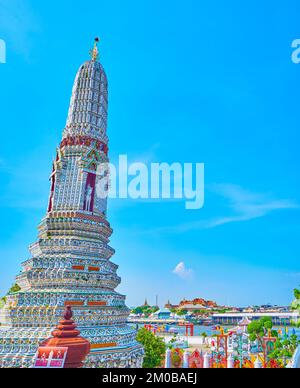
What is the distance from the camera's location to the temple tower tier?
12.6m

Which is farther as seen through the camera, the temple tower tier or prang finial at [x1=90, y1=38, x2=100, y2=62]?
prang finial at [x1=90, y1=38, x2=100, y2=62]

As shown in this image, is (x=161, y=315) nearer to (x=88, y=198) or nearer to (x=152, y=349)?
(x=152, y=349)

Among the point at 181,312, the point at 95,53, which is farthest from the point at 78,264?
the point at 181,312

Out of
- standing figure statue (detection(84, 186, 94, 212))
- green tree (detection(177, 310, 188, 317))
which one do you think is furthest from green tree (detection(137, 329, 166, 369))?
green tree (detection(177, 310, 188, 317))

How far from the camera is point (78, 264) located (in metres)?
14.4

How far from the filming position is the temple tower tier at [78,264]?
41.2 ft

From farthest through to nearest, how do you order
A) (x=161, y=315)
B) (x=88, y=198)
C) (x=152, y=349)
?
(x=161, y=315)
(x=152, y=349)
(x=88, y=198)

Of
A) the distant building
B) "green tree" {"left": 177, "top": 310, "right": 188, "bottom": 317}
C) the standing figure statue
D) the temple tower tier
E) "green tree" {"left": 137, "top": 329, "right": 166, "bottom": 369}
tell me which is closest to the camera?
the temple tower tier

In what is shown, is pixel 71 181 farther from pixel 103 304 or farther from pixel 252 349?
pixel 252 349

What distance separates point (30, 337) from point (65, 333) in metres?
5.16

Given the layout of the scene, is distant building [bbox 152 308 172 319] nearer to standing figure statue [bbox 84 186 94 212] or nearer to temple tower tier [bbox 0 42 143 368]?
temple tower tier [bbox 0 42 143 368]

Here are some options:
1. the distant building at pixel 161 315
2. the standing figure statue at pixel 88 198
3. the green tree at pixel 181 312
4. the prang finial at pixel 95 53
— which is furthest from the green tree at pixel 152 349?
the green tree at pixel 181 312

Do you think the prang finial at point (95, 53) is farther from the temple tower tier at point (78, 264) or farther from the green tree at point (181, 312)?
the green tree at point (181, 312)

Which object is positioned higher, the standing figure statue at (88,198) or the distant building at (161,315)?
the standing figure statue at (88,198)
